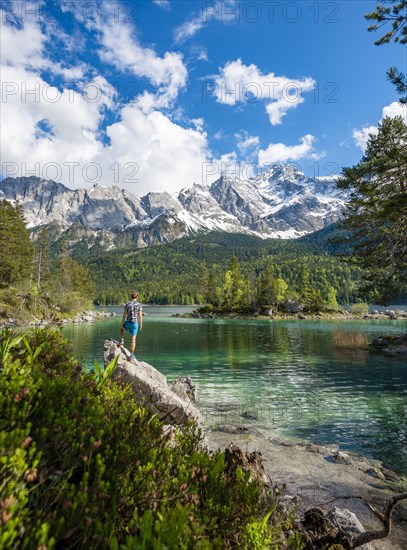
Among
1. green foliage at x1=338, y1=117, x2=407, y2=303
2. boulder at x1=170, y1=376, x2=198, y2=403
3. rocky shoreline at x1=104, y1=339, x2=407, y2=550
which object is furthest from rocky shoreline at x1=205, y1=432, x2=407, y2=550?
green foliage at x1=338, y1=117, x2=407, y2=303

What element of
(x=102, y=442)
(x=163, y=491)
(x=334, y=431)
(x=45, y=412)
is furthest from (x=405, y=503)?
(x=45, y=412)

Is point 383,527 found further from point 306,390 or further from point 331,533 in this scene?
point 306,390

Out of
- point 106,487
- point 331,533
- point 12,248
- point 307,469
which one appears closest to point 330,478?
point 307,469

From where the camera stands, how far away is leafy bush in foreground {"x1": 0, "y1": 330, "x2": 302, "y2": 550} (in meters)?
2.52

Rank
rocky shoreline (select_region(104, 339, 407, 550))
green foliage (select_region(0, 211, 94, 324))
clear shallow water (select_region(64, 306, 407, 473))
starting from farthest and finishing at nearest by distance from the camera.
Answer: green foliage (select_region(0, 211, 94, 324)) → clear shallow water (select_region(64, 306, 407, 473)) → rocky shoreline (select_region(104, 339, 407, 550))

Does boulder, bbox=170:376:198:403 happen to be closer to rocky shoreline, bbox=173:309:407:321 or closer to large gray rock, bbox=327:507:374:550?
large gray rock, bbox=327:507:374:550

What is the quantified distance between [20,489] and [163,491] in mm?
1468

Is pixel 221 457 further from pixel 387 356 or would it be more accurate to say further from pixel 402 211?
pixel 387 356

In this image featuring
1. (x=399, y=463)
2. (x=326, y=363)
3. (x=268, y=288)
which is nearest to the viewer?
(x=399, y=463)

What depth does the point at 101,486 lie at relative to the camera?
9.80ft

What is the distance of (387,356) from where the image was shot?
35.9 metres

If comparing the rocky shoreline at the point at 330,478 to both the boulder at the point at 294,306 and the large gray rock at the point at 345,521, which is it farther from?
the boulder at the point at 294,306

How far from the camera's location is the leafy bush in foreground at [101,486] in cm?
252

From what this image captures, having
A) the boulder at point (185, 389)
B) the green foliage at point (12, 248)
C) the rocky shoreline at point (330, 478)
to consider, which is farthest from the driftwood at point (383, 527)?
the green foliage at point (12, 248)
